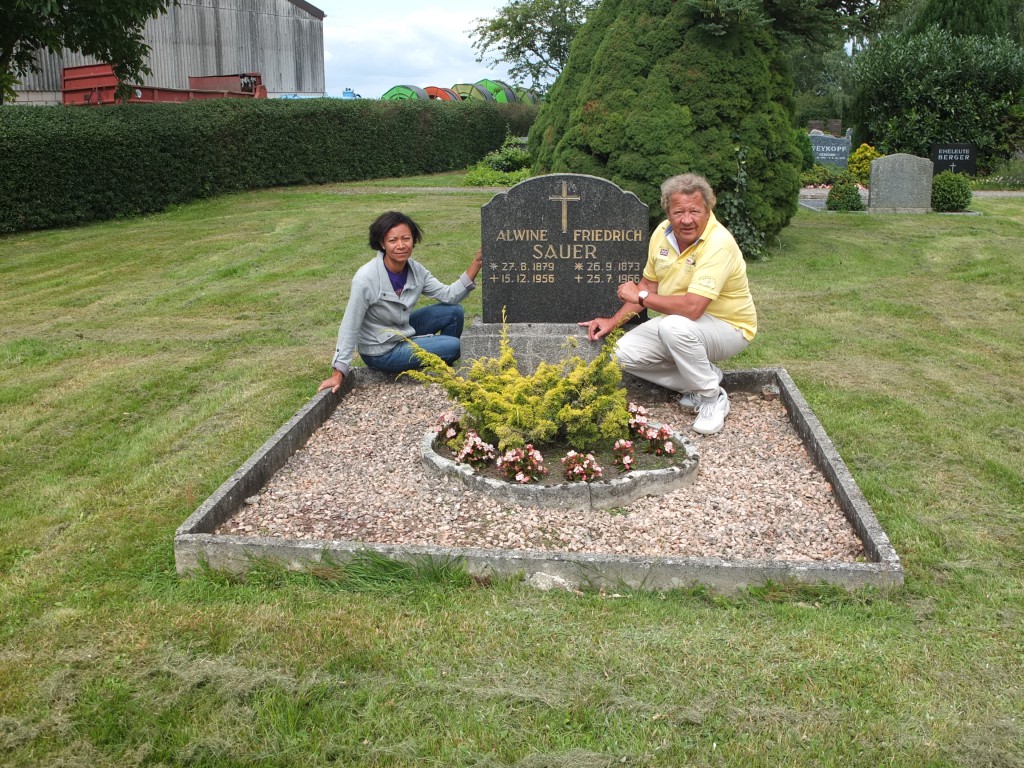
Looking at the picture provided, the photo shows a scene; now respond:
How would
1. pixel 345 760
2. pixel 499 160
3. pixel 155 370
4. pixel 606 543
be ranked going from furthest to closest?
pixel 499 160
pixel 155 370
pixel 606 543
pixel 345 760

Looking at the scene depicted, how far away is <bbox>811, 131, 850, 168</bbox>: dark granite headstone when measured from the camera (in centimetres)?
2841

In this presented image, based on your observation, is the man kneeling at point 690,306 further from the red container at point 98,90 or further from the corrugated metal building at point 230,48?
the corrugated metal building at point 230,48

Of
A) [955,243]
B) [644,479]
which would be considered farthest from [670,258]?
[955,243]

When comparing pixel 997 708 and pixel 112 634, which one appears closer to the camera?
pixel 997 708

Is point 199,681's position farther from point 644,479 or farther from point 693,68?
point 693,68

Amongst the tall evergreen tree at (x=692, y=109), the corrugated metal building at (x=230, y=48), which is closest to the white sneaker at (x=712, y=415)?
the tall evergreen tree at (x=692, y=109)

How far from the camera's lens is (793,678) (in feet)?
11.8

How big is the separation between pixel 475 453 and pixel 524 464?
1.17 feet

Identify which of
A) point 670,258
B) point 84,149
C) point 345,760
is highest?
point 84,149

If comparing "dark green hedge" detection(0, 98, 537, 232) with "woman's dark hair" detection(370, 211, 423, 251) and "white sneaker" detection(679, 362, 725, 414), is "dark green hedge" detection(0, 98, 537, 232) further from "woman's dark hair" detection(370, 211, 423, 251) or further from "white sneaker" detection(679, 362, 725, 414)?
"white sneaker" detection(679, 362, 725, 414)

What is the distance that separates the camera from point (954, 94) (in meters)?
25.9

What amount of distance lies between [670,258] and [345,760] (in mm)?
4190

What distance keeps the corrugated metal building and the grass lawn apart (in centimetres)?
1977

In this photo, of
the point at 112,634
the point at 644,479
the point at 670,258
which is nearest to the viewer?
the point at 112,634
